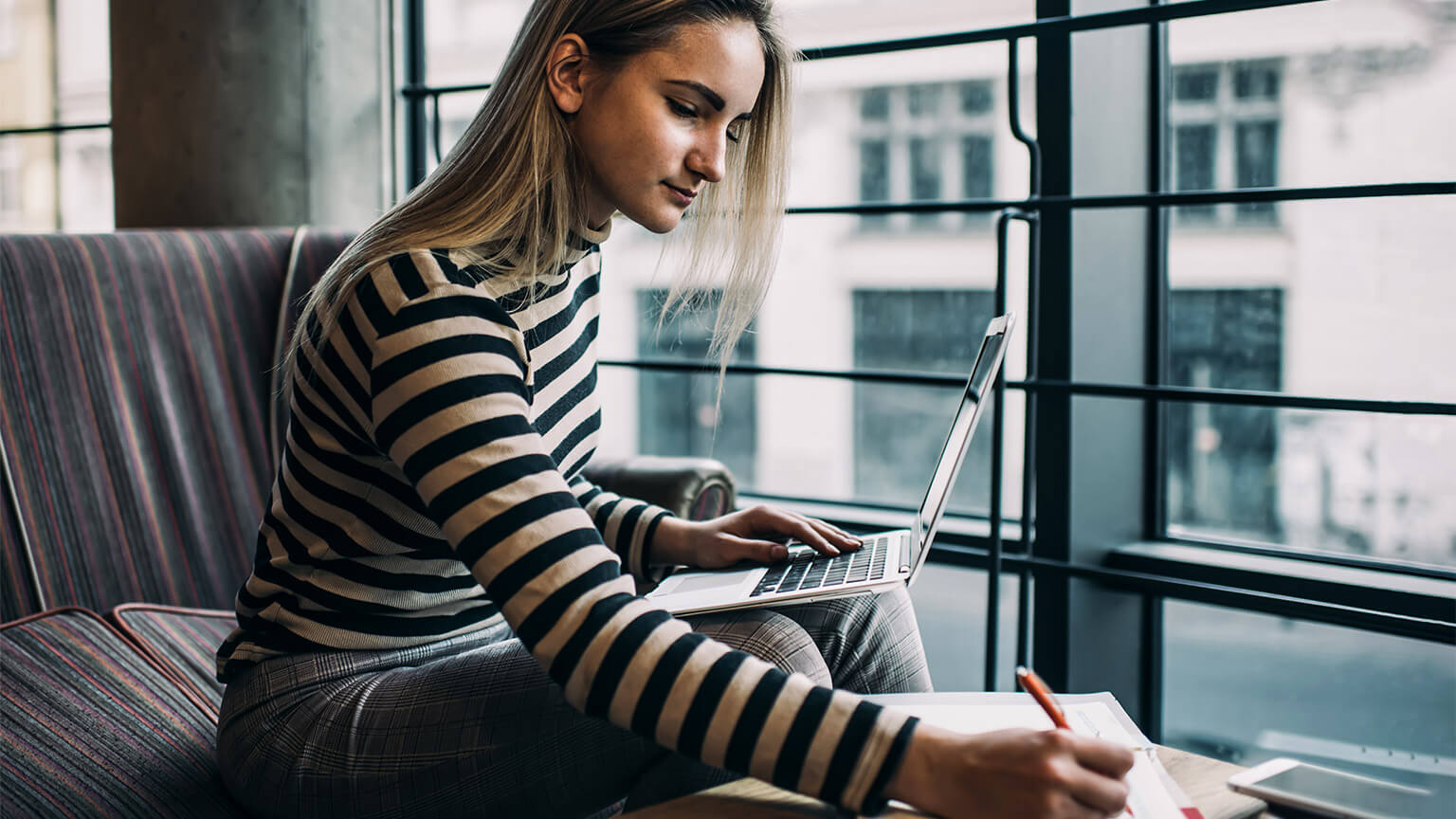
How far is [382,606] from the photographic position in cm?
104

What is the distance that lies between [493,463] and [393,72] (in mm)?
1928

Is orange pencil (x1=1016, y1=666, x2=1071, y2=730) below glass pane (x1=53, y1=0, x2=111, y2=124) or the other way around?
below

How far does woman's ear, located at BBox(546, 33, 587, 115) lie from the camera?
1039mm

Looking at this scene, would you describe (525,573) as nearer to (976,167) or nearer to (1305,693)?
(1305,693)

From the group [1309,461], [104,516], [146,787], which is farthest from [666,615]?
[1309,461]

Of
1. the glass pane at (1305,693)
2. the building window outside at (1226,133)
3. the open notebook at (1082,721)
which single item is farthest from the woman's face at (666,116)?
the glass pane at (1305,693)

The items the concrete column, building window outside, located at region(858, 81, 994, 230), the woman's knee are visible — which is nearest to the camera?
the woman's knee

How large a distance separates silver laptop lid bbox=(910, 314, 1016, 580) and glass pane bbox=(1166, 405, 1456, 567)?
36.2 inches

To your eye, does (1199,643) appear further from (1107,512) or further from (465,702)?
(465,702)

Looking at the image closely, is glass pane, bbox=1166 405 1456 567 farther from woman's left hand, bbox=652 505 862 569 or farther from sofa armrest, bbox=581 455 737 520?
woman's left hand, bbox=652 505 862 569

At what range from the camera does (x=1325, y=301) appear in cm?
182

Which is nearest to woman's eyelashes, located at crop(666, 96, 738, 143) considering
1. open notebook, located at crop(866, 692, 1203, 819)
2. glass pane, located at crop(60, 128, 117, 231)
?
open notebook, located at crop(866, 692, 1203, 819)

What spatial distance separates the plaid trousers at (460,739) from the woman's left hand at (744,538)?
19cm

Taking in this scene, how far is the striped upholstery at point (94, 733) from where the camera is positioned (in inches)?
44.2
